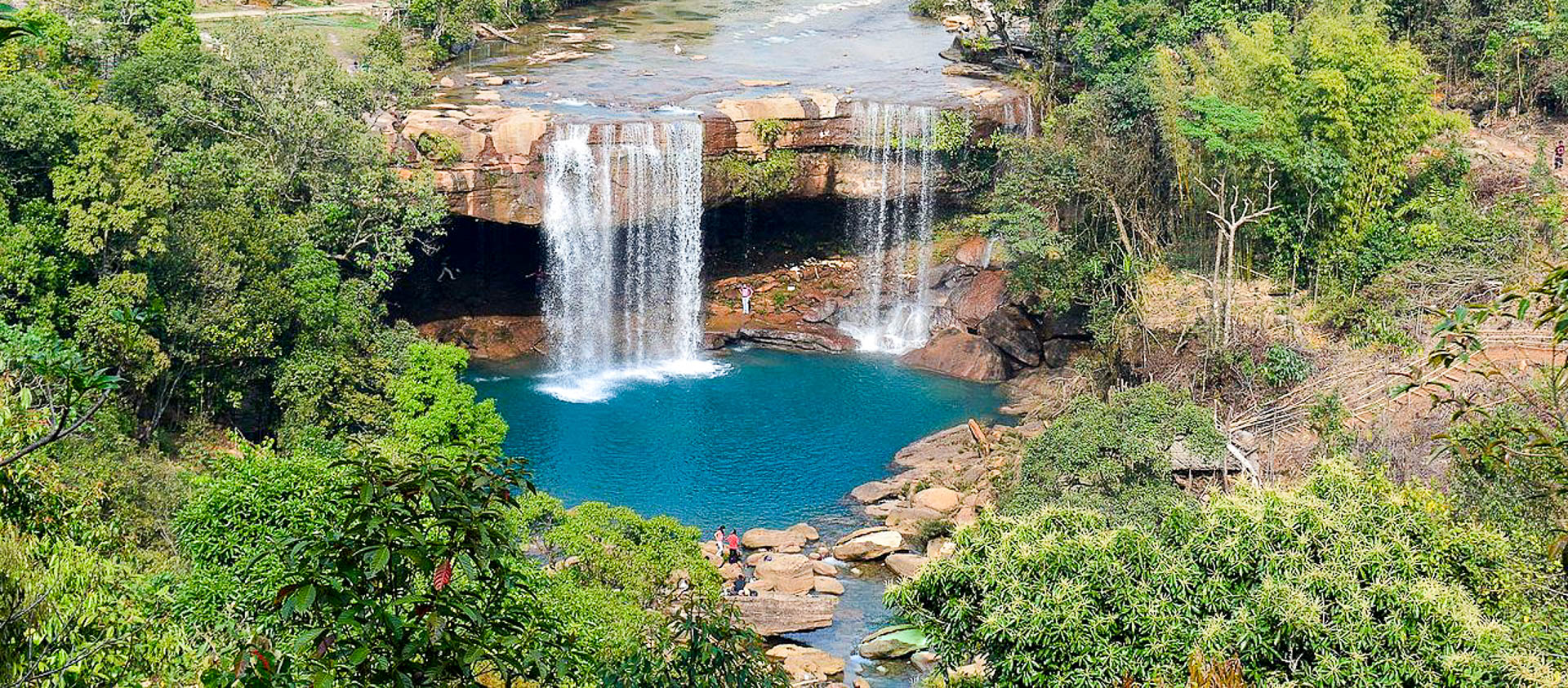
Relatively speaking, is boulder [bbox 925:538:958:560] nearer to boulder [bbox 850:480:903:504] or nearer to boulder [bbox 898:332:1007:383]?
boulder [bbox 850:480:903:504]

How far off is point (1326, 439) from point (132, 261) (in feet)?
64.2

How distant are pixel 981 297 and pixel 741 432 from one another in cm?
816

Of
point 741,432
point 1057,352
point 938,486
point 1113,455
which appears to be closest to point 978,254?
point 1057,352

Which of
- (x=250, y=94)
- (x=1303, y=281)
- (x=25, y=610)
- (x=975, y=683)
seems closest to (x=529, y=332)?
(x=250, y=94)

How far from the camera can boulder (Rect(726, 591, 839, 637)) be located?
22.5 metres

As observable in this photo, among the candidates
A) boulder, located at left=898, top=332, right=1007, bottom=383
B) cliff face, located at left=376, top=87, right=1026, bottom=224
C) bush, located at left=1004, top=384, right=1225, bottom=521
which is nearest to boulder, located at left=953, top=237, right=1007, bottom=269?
boulder, located at left=898, top=332, right=1007, bottom=383

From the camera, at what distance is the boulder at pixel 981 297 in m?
34.7

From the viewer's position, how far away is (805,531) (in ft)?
84.3

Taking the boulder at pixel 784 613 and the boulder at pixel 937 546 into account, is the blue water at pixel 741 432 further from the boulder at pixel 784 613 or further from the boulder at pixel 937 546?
the boulder at pixel 784 613

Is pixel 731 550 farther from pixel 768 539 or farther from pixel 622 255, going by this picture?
pixel 622 255

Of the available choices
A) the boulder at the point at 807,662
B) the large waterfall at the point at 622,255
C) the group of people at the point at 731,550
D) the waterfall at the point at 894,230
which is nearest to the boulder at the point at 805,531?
the group of people at the point at 731,550

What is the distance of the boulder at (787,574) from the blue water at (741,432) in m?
1.73

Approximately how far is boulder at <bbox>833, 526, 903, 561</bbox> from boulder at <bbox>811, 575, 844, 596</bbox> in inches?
36.2

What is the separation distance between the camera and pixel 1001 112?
118 feet
